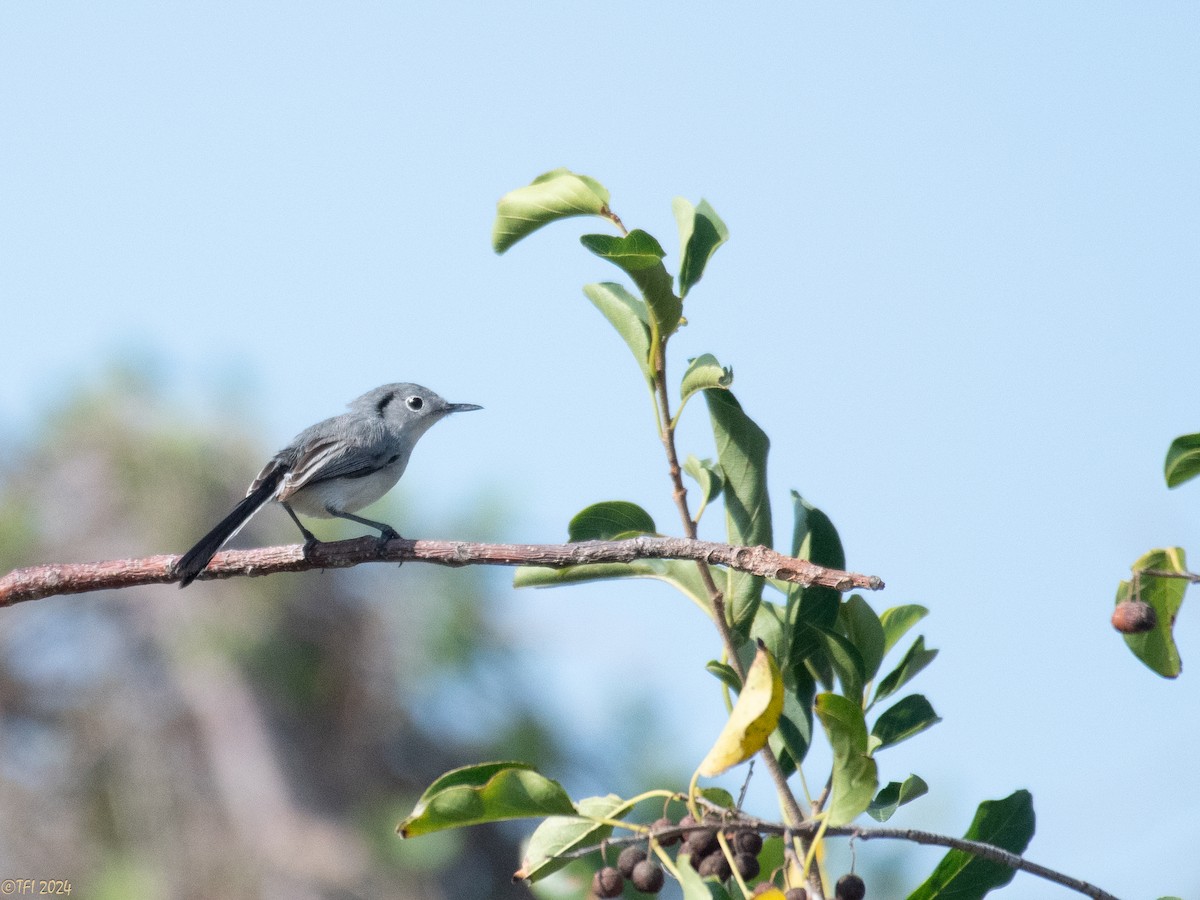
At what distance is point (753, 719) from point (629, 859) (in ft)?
1.37

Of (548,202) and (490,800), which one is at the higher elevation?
(548,202)

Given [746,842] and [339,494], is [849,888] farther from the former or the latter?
[339,494]

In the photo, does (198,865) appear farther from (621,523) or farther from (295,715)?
(621,523)

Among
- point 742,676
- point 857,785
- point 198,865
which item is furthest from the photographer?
point 198,865

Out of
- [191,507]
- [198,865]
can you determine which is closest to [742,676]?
[198,865]

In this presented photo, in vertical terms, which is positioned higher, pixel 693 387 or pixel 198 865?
pixel 693 387

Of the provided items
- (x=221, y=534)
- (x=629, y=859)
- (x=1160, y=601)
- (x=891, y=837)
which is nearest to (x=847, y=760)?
(x=891, y=837)

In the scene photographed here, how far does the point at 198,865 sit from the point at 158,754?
67 cm

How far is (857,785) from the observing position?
1.72 metres

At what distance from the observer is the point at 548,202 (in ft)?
7.35

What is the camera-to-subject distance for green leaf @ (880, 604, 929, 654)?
7.14ft

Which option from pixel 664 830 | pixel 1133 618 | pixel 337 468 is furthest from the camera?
pixel 337 468

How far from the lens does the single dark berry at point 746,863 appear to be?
1.76m

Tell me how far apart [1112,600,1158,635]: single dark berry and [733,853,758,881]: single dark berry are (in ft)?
2.67
